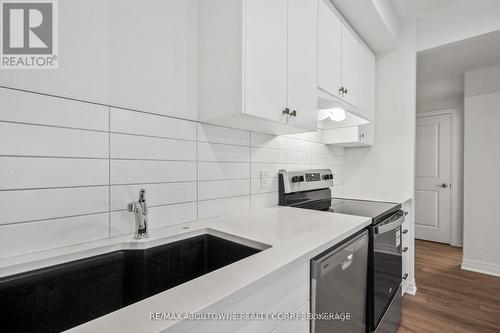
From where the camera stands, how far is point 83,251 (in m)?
0.76

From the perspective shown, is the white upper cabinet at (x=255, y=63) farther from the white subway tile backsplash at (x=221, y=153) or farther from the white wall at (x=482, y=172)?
the white wall at (x=482, y=172)

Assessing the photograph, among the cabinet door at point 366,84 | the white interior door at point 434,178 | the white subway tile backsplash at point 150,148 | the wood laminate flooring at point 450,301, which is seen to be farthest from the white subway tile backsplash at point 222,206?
the white interior door at point 434,178

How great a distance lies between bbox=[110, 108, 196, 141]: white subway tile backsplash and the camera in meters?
0.93

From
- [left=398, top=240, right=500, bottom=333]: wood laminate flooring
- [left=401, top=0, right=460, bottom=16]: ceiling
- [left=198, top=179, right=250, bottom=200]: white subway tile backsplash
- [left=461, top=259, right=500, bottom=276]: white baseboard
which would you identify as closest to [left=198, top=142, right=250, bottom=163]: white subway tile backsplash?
[left=198, top=179, right=250, bottom=200]: white subway tile backsplash

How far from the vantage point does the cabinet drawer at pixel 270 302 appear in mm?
524

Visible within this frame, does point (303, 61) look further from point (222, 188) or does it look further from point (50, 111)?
point (50, 111)

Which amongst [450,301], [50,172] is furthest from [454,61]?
[50,172]

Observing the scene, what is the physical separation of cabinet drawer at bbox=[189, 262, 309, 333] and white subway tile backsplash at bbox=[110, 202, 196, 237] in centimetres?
61

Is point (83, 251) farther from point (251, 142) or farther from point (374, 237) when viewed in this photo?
point (374, 237)

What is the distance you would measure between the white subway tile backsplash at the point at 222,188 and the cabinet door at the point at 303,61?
47 cm

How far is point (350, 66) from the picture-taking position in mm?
1860

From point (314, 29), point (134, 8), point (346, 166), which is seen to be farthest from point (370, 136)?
point (134, 8)

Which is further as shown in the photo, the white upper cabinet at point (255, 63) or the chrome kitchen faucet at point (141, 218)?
the white upper cabinet at point (255, 63)

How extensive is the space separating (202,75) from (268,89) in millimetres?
354
